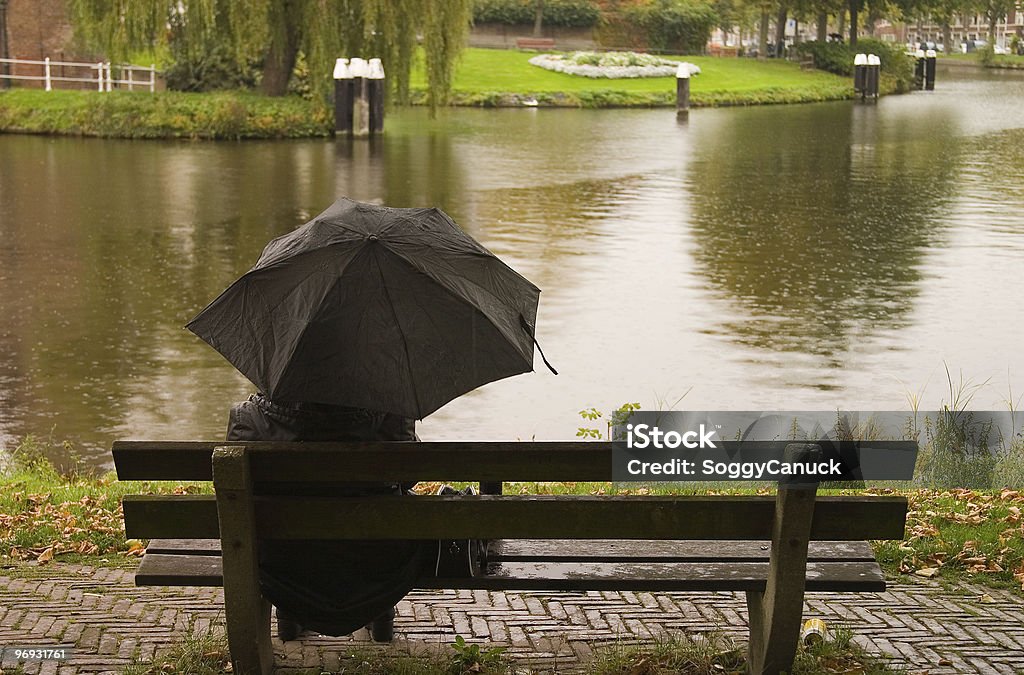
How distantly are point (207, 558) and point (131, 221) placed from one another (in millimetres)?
14590

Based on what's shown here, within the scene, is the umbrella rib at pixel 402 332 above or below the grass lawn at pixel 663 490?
above

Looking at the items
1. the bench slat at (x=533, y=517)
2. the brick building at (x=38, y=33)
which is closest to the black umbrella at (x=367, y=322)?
the bench slat at (x=533, y=517)

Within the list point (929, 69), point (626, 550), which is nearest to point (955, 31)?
point (929, 69)

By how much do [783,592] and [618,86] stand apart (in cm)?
4480

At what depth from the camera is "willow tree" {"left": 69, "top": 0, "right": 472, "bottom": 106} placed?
28.3 meters

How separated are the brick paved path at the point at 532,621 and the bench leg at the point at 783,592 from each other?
1.74 feet

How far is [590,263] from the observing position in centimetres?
1555

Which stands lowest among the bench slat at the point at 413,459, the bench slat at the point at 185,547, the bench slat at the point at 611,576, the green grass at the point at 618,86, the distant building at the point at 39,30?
the bench slat at the point at 611,576

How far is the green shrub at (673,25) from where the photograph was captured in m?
63.7

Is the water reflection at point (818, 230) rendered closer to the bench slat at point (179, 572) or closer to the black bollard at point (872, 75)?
the bench slat at point (179, 572)

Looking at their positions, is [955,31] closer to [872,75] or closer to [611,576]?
[872,75]

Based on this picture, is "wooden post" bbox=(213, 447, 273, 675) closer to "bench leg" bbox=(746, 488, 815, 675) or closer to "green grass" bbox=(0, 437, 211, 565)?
"bench leg" bbox=(746, 488, 815, 675)

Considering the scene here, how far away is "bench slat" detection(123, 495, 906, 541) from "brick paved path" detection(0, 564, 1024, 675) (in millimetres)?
660

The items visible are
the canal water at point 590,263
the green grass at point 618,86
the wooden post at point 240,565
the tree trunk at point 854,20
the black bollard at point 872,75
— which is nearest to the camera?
the wooden post at point 240,565
